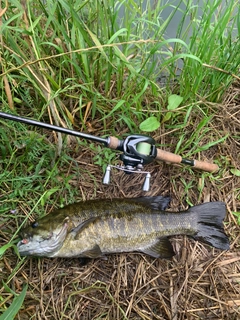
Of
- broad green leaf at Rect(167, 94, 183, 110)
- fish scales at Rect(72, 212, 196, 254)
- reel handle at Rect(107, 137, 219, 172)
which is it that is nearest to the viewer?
reel handle at Rect(107, 137, 219, 172)

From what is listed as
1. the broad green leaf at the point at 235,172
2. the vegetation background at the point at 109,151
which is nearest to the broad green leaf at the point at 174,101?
the vegetation background at the point at 109,151

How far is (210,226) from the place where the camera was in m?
2.99

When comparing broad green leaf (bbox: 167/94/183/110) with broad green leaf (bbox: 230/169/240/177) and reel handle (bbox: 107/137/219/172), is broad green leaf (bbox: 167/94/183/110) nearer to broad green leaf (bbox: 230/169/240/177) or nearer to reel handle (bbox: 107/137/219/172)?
reel handle (bbox: 107/137/219/172)

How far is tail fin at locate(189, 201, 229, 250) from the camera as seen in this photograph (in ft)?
9.75

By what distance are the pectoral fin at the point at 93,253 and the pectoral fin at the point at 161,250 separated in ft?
1.28

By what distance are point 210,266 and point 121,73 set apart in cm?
179

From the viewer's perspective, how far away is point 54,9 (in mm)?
2656

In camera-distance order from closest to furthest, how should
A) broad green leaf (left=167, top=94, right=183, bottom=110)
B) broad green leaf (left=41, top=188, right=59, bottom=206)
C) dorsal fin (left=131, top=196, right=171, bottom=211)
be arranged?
broad green leaf (left=41, top=188, right=59, bottom=206) < dorsal fin (left=131, top=196, right=171, bottom=211) < broad green leaf (left=167, top=94, right=183, bottom=110)

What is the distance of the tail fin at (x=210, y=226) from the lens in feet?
9.75

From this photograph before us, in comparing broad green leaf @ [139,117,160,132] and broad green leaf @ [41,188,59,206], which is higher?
broad green leaf @ [139,117,160,132]

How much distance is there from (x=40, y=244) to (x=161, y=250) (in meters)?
0.96

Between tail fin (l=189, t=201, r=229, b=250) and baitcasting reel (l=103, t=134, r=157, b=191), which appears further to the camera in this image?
tail fin (l=189, t=201, r=229, b=250)

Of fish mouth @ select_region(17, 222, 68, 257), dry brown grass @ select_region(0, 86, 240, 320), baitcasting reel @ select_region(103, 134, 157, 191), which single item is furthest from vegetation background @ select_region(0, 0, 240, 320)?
baitcasting reel @ select_region(103, 134, 157, 191)

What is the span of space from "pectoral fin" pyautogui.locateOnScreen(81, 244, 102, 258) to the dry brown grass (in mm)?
185
